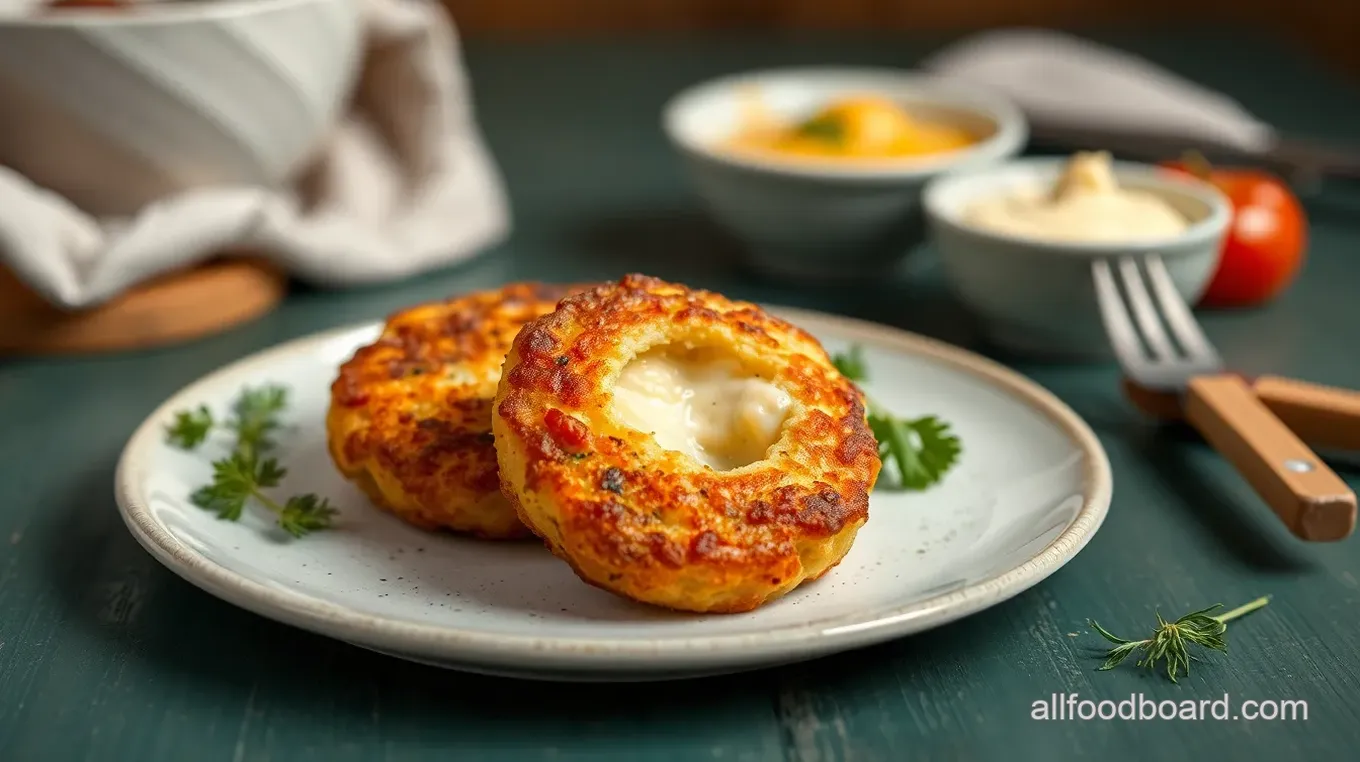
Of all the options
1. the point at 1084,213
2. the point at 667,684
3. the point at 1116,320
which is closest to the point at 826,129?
the point at 1084,213

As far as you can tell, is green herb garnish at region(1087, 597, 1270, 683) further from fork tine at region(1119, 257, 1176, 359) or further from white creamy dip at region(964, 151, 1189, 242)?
white creamy dip at region(964, 151, 1189, 242)

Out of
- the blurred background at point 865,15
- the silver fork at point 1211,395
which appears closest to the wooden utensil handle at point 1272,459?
the silver fork at point 1211,395

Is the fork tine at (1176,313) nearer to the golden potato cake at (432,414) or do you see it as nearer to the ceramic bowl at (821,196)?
the ceramic bowl at (821,196)

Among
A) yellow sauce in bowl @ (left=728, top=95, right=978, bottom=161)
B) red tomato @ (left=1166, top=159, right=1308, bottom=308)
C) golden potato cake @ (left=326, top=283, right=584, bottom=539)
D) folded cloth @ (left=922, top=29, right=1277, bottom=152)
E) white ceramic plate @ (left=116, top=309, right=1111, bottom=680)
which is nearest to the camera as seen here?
white ceramic plate @ (left=116, top=309, right=1111, bottom=680)


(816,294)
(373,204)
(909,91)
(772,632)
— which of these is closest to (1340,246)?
(909,91)

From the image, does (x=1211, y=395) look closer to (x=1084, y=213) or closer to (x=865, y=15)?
(x=1084, y=213)

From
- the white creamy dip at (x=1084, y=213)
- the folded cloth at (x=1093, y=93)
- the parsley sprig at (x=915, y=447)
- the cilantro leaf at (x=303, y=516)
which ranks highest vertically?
the cilantro leaf at (x=303, y=516)

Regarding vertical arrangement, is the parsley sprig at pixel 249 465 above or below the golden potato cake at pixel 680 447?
below

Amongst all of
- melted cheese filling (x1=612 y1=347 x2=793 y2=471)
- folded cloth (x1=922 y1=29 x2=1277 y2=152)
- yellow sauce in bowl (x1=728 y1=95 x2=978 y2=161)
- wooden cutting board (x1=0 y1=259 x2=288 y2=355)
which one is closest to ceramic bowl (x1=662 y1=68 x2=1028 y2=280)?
yellow sauce in bowl (x1=728 y1=95 x2=978 y2=161)
